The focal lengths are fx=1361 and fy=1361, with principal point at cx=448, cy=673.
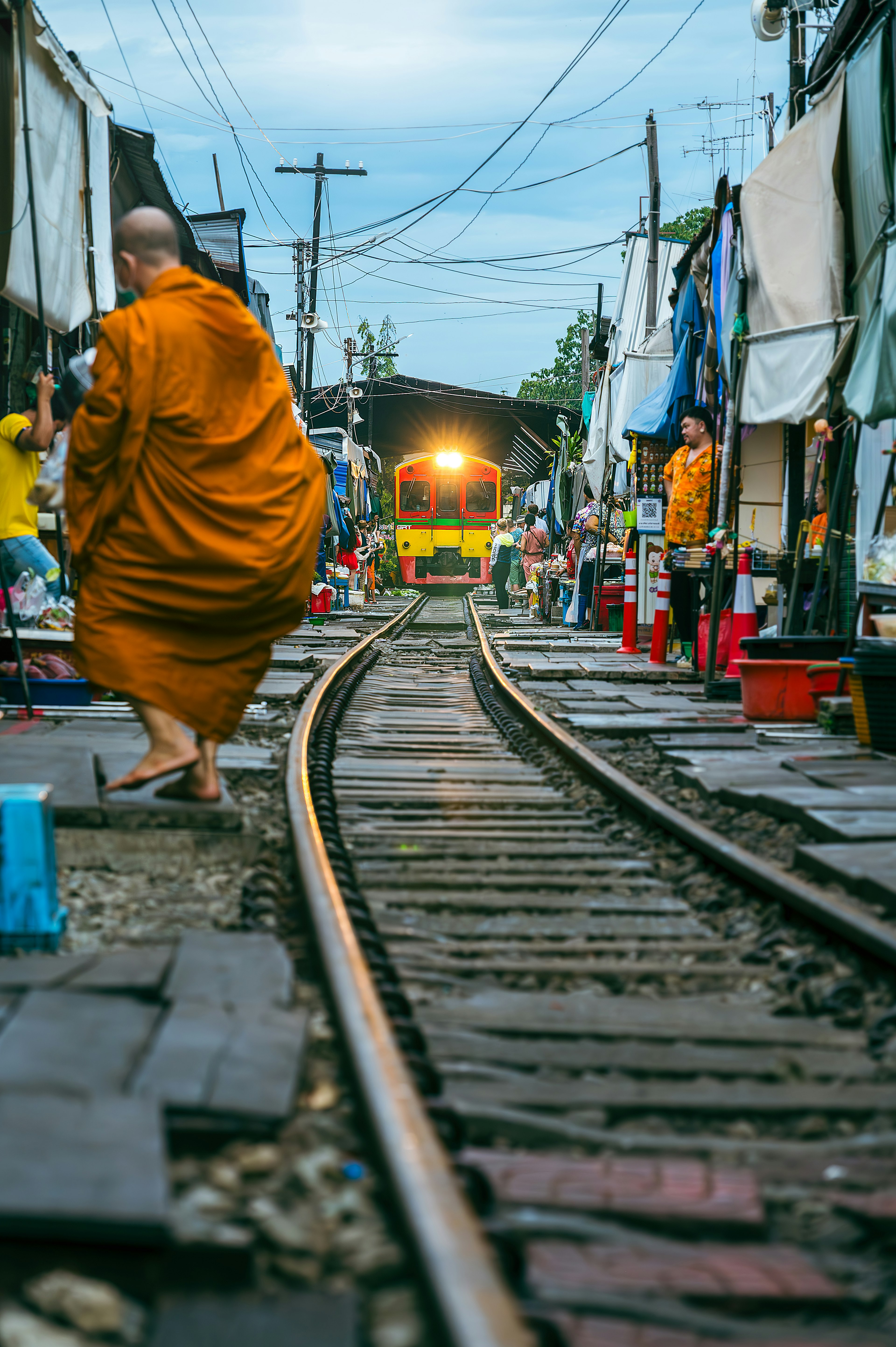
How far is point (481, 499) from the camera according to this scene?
3344 centimetres

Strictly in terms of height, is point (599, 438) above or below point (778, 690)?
above

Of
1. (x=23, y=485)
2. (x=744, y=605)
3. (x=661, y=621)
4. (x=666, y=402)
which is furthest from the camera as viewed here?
(x=666, y=402)

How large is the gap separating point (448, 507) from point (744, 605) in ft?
79.2

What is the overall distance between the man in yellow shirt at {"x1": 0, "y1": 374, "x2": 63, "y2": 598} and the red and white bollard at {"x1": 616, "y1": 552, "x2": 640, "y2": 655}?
6740mm

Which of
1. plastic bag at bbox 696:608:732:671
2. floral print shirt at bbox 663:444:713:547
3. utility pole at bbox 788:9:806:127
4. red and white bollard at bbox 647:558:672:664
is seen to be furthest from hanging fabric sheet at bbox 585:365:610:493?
utility pole at bbox 788:9:806:127

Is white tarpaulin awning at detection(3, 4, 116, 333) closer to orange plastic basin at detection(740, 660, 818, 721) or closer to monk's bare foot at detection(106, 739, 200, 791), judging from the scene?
monk's bare foot at detection(106, 739, 200, 791)

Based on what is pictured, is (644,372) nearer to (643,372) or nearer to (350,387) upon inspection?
(643,372)

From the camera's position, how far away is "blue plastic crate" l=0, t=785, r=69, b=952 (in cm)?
329

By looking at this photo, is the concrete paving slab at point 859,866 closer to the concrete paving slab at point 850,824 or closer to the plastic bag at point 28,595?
the concrete paving slab at point 850,824

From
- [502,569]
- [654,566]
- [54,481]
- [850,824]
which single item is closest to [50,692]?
[54,481]

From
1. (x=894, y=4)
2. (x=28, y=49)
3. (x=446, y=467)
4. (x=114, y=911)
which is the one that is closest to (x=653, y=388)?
(x=894, y=4)

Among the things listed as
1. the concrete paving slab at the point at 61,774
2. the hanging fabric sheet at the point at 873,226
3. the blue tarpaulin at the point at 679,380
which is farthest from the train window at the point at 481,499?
the concrete paving slab at the point at 61,774

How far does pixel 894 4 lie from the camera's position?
7715mm

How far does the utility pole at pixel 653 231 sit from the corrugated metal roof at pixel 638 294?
0.09 meters
